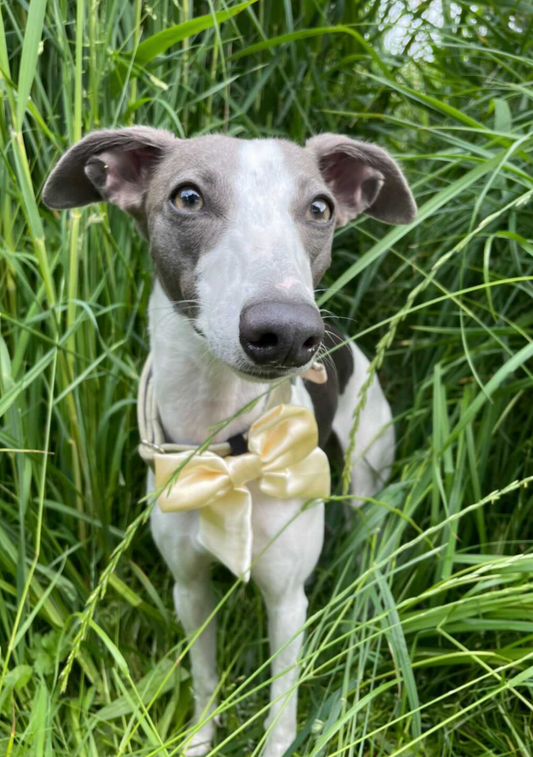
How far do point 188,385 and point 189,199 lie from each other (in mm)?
545

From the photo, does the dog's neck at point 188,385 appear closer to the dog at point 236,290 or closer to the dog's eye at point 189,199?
the dog at point 236,290

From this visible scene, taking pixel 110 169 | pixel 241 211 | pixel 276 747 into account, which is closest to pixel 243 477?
pixel 241 211

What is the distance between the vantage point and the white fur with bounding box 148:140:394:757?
174 centimetres

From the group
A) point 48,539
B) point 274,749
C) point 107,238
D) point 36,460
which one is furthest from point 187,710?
point 107,238

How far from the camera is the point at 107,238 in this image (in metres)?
2.68

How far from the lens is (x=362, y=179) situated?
8.21 feet

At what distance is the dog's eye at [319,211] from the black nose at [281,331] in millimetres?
539

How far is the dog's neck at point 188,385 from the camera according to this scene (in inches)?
86.2

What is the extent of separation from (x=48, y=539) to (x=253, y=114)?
6.71 ft

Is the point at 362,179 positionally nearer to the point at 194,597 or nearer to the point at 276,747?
the point at 194,597

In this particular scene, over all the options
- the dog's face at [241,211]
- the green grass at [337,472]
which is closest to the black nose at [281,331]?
the dog's face at [241,211]

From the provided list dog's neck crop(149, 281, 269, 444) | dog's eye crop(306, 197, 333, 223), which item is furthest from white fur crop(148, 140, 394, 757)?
dog's eye crop(306, 197, 333, 223)

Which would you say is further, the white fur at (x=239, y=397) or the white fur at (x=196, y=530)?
the white fur at (x=196, y=530)

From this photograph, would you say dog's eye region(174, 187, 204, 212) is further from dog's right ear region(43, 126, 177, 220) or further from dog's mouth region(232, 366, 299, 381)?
dog's mouth region(232, 366, 299, 381)
